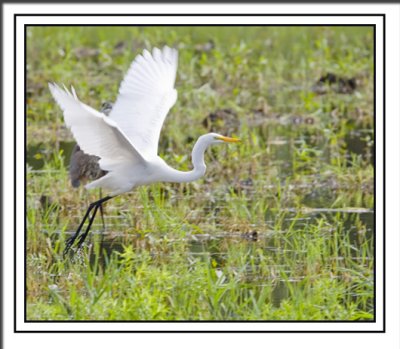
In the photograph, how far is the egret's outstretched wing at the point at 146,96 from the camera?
8.27 meters

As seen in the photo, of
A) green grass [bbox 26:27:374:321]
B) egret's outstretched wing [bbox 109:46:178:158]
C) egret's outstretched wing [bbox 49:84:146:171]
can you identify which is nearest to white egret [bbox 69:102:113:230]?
green grass [bbox 26:27:374:321]

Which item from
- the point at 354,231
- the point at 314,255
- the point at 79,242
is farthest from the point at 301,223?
the point at 79,242

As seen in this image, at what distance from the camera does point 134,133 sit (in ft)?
27.1

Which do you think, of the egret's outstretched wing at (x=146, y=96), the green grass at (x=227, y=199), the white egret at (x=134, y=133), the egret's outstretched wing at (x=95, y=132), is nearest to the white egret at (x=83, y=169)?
the green grass at (x=227, y=199)

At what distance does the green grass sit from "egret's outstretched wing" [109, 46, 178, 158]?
590mm

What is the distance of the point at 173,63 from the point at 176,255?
73.5 inches

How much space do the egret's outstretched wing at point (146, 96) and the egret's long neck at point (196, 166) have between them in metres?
0.40

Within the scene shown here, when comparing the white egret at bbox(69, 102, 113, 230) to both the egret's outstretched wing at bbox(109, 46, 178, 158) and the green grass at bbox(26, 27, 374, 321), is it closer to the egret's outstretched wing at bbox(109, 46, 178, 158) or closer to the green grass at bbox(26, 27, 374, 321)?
the green grass at bbox(26, 27, 374, 321)

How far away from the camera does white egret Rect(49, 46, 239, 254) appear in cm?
700

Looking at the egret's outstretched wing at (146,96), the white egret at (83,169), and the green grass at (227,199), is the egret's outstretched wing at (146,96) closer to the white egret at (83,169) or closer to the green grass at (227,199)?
the green grass at (227,199)

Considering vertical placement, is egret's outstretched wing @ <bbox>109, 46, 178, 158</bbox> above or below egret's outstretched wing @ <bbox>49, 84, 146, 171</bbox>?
above

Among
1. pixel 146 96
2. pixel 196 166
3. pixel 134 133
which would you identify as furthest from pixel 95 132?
pixel 146 96

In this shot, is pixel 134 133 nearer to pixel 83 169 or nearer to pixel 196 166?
pixel 196 166

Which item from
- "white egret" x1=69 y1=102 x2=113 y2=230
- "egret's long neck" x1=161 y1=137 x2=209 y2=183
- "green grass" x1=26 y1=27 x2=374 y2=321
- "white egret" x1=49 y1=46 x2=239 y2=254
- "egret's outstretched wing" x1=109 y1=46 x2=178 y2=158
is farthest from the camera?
"white egret" x1=69 y1=102 x2=113 y2=230
